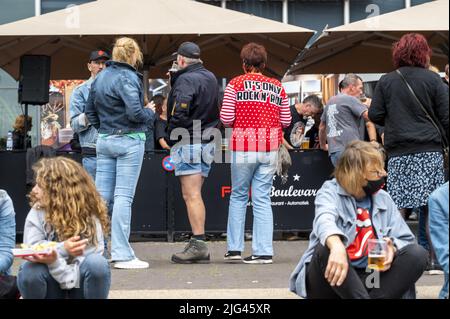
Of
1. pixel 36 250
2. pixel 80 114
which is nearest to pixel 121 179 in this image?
pixel 80 114

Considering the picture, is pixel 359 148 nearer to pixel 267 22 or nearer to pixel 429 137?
pixel 429 137

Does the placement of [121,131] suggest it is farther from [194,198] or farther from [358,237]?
[358,237]

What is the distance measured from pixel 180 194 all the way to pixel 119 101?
2645 millimetres

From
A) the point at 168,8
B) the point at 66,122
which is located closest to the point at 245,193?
the point at 168,8

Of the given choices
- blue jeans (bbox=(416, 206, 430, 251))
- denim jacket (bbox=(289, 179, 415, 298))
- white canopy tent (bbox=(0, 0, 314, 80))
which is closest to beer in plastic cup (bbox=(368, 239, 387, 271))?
denim jacket (bbox=(289, 179, 415, 298))

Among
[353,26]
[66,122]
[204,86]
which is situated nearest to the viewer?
[204,86]

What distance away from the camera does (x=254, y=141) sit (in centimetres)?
864

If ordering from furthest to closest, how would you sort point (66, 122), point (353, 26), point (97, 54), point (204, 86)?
point (66, 122) → point (353, 26) → point (97, 54) → point (204, 86)

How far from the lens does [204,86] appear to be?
8.71 metres

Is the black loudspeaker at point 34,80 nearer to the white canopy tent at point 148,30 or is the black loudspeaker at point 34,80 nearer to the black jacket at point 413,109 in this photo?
the white canopy tent at point 148,30

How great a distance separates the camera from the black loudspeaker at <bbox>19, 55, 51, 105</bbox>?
446 inches

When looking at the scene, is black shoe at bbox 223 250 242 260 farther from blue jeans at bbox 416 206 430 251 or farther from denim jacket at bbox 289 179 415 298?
denim jacket at bbox 289 179 415 298

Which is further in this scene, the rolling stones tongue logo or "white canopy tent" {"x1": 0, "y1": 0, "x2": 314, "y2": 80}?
"white canopy tent" {"x1": 0, "y1": 0, "x2": 314, "y2": 80}

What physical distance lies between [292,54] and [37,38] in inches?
131
